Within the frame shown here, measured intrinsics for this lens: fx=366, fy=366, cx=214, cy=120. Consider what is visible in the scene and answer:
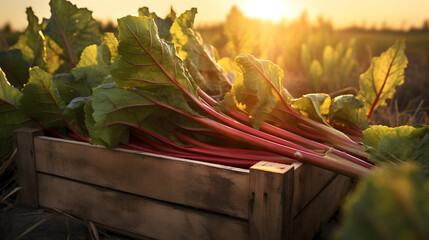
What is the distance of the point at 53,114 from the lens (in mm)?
1571

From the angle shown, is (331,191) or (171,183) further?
(331,191)

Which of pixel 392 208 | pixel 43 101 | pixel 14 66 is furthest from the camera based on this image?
pixel 14 66

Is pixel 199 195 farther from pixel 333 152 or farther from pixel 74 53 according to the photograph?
pixel 74 53

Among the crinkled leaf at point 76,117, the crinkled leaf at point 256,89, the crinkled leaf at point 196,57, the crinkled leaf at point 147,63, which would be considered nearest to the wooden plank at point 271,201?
the crinkled leaf at point 256,89

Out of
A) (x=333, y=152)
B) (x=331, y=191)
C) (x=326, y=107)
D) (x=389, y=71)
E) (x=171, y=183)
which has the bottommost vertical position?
(x=331, y=191)

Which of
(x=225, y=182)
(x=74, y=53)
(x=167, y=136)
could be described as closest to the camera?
(x=225, y=182)

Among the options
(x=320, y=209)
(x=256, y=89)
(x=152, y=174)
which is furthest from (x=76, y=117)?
(x=320, y=209)

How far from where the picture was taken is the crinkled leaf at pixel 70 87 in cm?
165

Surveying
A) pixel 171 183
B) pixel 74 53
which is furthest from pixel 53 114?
pixel 171 183

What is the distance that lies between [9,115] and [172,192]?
0.90 m

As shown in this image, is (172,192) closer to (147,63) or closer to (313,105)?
(147,63)

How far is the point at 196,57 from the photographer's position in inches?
63.9

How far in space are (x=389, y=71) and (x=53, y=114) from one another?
1487 mm

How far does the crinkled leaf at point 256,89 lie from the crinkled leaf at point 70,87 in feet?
2.39
